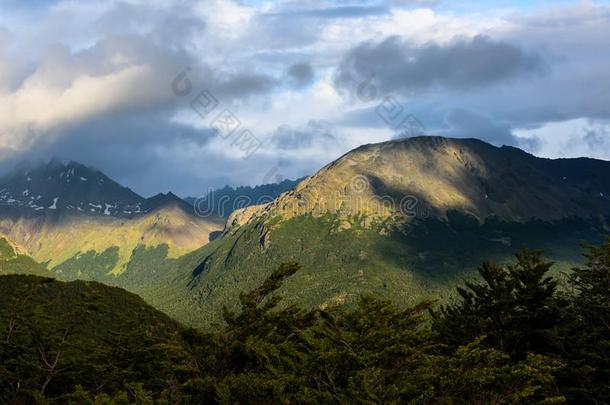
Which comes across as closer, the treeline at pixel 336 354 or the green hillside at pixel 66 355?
the treeline at pixel 336 354

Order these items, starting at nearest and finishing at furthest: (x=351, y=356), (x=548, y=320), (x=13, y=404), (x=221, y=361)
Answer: (x=351, y=356)
(x=221, y=361)
(x=13, y=404)
(x=548, y=320)

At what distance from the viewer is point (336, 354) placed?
41594 mm

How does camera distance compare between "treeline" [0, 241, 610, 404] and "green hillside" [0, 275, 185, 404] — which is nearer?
"treeline" [0, 241, 610, 404]

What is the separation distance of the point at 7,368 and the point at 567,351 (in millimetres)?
56264

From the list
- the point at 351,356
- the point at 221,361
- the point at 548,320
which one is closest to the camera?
the point at 351,356

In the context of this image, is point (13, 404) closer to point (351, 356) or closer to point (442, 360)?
point (351, 356)

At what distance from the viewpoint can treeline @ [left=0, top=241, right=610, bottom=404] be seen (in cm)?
3844

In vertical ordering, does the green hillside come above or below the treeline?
below

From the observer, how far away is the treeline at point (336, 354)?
3844 centimetres

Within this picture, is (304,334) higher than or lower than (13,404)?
higher

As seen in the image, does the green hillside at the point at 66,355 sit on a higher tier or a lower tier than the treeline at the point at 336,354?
lower

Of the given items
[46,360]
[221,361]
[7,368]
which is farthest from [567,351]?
[7,368]

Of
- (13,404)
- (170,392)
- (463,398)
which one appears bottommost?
(13,404)

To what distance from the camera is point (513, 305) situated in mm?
74062
